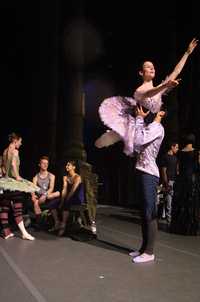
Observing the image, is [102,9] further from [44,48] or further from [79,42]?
[79,42]

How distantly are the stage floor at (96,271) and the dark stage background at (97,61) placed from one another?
192 inches

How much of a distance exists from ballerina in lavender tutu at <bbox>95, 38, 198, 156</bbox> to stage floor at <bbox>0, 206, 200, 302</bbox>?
4.60ft

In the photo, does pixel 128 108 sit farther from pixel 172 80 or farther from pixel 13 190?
pixel 13 190

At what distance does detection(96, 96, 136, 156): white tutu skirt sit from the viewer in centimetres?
683

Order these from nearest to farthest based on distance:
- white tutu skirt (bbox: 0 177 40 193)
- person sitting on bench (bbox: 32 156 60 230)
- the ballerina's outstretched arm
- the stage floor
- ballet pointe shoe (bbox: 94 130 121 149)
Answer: the stage floor → the ballerina's outstretched arm → ballet pointe shoe (bbox: 94 130 121 149) → white tutu skirt (bbox: 0 177 40 193) → person sitting on bench (bbox: 32 156 60 230)

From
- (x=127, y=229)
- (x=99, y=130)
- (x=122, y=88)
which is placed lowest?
(x=127, y=229)

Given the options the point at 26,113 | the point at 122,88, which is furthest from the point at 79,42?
the point at 26,113

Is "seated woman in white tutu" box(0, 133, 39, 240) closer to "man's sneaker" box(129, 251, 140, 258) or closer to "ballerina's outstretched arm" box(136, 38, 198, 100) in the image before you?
"man's sneaker" box(129, 251, 140, 258)

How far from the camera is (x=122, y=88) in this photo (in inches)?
763

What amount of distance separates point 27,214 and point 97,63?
36.7 feet

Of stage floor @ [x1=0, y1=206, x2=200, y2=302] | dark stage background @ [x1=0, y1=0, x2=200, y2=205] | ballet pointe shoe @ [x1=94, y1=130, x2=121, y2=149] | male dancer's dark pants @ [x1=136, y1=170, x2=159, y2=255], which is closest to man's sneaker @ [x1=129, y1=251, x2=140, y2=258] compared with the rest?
stage floor @ [x1=0, y1=206, x2=200, y2=302]

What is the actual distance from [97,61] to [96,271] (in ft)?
49.9

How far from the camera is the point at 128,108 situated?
23.1ft

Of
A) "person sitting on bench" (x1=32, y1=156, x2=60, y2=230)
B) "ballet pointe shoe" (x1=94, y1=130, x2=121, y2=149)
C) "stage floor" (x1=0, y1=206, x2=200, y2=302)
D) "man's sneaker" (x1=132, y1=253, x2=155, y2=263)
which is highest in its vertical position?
"ballet pointe shoe" (x1=94, y1=130, x2=121, y2=149)
